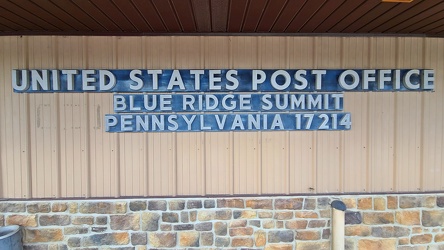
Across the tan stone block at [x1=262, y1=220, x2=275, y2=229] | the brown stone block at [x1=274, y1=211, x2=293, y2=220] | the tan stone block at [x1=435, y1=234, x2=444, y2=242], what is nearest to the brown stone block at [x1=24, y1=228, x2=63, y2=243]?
the tan stone block at [x1=262, y1=220, x2=275, y2=229]

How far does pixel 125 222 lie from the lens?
3896mm

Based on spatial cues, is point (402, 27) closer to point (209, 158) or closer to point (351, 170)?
point (351, 170)

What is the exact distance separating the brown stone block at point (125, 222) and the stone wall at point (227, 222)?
0.04 feet

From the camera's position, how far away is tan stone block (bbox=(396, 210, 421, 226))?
4016 millimetres

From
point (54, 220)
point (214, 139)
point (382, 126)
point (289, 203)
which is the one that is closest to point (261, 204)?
point (289, 203)

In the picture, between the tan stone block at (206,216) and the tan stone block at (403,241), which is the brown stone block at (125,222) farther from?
the tan stone block at (403,241)

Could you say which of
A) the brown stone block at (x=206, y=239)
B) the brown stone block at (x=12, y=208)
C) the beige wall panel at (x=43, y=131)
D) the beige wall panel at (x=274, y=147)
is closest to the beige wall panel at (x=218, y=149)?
the beige wall panel at (x=274, y=147)

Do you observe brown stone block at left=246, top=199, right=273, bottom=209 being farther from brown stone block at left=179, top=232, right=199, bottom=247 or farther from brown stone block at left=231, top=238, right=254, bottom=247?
brown stone block at left=179, top=232, right=199, bottom=247

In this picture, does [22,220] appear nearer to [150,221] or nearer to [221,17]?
[150,221]

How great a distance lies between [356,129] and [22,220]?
4.68 m

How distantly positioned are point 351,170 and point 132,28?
3.51 m

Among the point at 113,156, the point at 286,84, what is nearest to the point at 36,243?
the point at 113,156

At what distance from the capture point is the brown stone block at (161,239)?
154 inches

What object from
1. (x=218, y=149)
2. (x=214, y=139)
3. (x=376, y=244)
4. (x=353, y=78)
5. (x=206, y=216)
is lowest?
(x=376, y=244)
